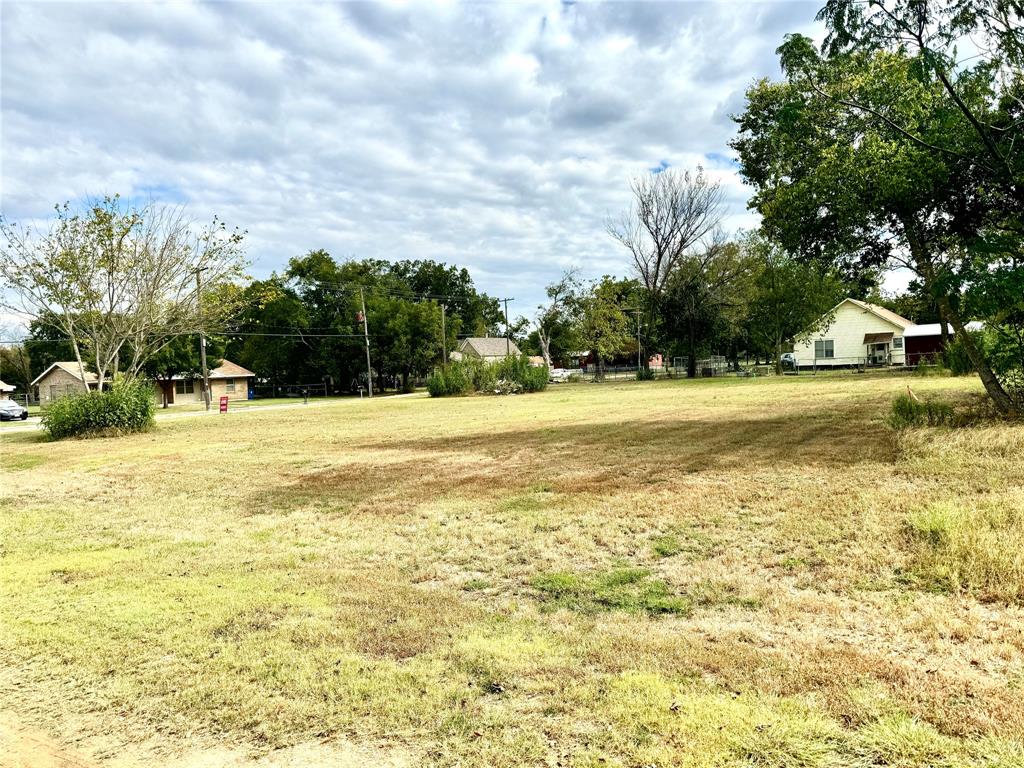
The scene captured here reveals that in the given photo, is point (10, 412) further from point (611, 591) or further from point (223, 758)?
point (223, 758)

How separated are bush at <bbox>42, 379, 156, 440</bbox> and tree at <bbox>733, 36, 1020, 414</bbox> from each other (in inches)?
689

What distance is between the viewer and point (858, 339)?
48500 millimetres

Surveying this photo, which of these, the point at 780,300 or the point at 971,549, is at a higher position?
the point at 780,300

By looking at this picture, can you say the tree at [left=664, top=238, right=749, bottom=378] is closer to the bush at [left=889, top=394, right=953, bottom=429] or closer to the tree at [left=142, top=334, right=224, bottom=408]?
the tree at [left=142, top=334, right=224, bottom=408]

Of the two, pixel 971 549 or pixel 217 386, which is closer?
pixel 971 549

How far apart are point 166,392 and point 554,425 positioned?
4232cm

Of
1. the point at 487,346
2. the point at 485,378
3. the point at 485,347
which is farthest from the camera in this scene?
the point at 487,346

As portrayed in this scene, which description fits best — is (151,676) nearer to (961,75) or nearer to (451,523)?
(451,523)

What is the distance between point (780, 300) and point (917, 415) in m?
38.3

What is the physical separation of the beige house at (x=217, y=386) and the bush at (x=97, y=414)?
3248 centimetres

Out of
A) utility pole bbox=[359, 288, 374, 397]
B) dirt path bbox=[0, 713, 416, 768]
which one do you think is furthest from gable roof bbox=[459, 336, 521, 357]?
dirt path bbox=[0, 713, 416, 768]

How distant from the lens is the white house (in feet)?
155

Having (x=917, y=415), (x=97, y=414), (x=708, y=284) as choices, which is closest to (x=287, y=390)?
(x=708, y=284)

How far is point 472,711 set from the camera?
2.83 metres
